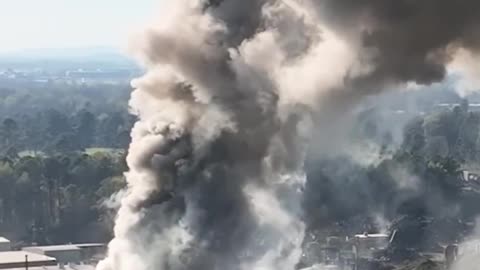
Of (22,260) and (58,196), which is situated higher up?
(58,196)

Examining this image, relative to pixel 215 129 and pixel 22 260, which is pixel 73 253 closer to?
pixel 22 260

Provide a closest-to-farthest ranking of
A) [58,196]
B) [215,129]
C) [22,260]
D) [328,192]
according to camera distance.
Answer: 1. [215,129]
2. [22,260]
3. [328,192]
4. [58,196]

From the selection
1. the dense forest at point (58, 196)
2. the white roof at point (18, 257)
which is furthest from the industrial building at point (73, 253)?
the dense forest at point (58, 196)

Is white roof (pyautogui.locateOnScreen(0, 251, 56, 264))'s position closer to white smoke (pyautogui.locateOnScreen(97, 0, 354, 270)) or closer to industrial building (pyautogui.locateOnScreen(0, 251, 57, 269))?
industrial building (pyautogui.locateOnScreen(0, 251, 57, 269))

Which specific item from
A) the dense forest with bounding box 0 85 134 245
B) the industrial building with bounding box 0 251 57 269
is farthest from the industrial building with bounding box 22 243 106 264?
the dense forest with bounding box 0 85 134 245

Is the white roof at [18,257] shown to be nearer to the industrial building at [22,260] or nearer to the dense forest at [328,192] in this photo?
the industrial building at [22,260]

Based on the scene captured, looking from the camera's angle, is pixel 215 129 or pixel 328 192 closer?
pixel 215 129

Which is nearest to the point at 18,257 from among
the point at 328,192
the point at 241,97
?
the point at 328,192

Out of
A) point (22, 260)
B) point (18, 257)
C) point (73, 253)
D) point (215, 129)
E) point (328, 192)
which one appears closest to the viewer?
point (215, 129)
